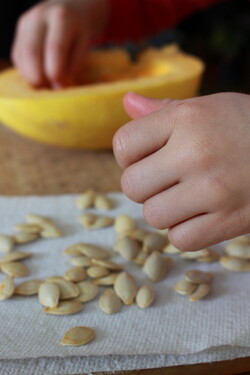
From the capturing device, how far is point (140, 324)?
0.55 m

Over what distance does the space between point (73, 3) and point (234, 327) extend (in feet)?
2.88

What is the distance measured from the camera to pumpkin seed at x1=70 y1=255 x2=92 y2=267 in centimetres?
64

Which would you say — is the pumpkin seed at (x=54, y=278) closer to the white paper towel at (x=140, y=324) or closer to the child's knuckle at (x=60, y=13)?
the white paper towel at (x=140, y=324)

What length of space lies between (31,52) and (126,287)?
623mm

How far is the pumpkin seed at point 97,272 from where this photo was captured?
619mm

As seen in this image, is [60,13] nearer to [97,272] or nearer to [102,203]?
[102,203]

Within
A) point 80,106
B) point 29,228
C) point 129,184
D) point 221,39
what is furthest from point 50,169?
point 221,39

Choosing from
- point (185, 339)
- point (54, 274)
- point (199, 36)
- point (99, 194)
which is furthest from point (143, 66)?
point (199, 36)

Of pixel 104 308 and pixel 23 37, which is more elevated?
pixel 23 37

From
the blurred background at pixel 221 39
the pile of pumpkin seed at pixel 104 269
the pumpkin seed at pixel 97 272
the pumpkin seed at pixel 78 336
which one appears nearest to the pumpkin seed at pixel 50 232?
the pile of pumpkin seed at pixel 104 269

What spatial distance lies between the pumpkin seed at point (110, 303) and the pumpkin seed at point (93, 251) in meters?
0.08

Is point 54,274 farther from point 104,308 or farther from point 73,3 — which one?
point 73,3

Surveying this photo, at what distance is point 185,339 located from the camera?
1.71 ft

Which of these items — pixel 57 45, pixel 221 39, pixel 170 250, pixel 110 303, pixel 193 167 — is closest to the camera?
pixel 193 167
